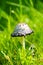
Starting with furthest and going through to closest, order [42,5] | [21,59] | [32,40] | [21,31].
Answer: [42,5]
[32,40]
[21,31]
[21,59]

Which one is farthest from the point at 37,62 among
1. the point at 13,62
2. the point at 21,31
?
the point at 21,31

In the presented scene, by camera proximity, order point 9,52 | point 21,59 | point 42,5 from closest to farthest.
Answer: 1. point 21,59
2. point 9,52
3. point 42,5

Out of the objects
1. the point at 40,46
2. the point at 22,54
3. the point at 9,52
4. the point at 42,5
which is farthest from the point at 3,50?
the point at 42,5

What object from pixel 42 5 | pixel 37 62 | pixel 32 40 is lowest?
pixel 37 62

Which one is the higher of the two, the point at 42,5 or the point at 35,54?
the point at 42,5

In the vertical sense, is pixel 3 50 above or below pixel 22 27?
below

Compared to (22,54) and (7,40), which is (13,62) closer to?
(22,54)

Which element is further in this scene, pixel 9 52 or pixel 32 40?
pixel 32 40


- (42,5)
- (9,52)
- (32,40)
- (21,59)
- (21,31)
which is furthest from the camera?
(42,5)

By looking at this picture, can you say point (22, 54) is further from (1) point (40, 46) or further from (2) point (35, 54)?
(1) point (40, 46)
